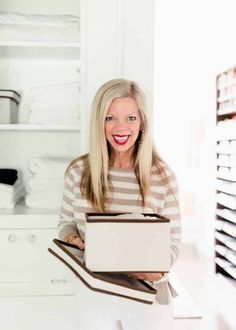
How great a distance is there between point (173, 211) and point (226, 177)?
7.91ft

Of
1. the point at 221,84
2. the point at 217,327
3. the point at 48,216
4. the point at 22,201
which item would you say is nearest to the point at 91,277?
the point at 48,216

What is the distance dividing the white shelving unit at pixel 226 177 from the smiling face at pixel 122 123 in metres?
2.24

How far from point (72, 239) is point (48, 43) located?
936 mm

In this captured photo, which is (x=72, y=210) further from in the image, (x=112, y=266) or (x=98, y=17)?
(x=98, y=17)

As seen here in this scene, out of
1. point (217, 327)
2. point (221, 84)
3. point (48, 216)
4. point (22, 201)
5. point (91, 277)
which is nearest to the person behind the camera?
point (91, 277)

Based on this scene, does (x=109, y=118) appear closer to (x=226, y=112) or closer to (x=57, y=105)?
(x=57, y=105)

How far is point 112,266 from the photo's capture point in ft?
4.06

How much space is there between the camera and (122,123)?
1.55 metres

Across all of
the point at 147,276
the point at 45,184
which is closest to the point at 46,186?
the point at 45,184

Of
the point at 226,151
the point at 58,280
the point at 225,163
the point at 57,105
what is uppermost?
the point at 57,105

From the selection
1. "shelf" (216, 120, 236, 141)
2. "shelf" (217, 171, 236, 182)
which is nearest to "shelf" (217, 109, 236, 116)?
"shelf" (216, 120, 236, 141)

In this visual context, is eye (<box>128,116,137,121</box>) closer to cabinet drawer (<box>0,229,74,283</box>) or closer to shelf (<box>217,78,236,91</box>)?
cabinet drawer (<box>0,229,74,283</box>)

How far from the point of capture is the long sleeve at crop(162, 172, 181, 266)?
1.52 metres

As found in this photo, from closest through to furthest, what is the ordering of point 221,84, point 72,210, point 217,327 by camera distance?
point 72,210 < point 217,327 < point 221,84
